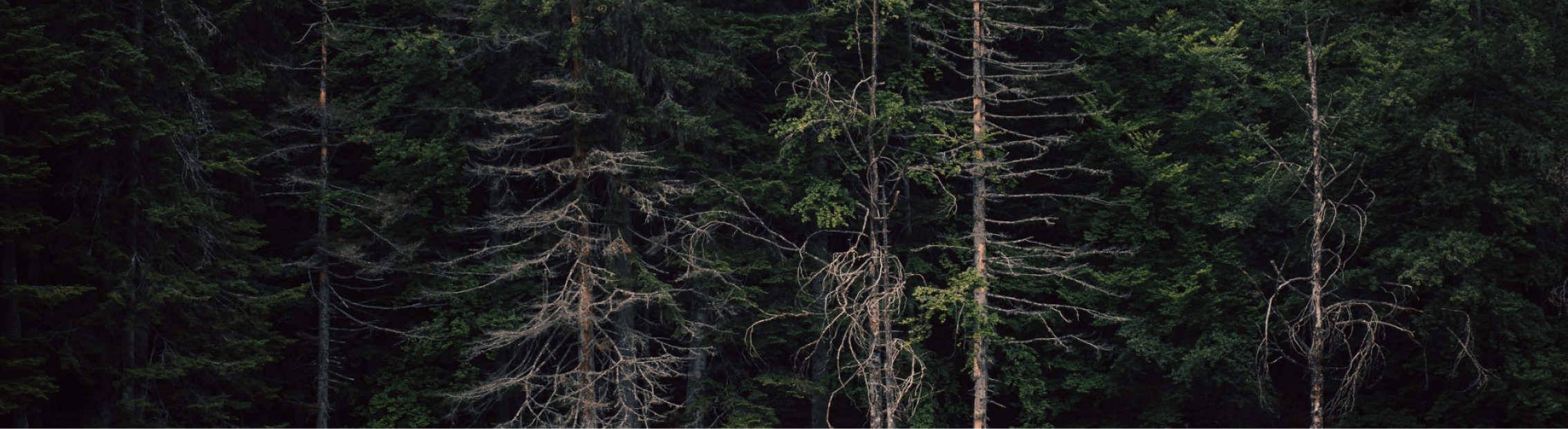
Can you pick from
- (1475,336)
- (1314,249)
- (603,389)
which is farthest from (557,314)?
(1475,336)

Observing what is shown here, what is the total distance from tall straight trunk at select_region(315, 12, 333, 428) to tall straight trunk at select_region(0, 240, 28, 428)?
19.4 ft

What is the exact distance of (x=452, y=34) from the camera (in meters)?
21.8

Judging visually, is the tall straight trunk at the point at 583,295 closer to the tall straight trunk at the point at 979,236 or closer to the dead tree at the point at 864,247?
the dead tree at the point at 864,247

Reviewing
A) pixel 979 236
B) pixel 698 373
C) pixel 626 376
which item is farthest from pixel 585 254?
pixel 979 236

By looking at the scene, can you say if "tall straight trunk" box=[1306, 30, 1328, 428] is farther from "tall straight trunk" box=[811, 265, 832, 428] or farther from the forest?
"tall straight trunk" box=[811, 265, 832, 428]

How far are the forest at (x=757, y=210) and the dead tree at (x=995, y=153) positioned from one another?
0.11m

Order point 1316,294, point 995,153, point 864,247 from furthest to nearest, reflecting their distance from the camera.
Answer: point 864,247 → point 995,153 → point 1316,294

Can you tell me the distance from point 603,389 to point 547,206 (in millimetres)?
3506

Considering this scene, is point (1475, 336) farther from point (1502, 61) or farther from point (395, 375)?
point (395, 375)

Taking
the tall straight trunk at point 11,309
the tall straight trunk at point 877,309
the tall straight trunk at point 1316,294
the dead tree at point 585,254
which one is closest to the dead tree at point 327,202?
the dead tree at point 585,254

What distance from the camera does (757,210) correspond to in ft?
77.4

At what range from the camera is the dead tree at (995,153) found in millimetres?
19594

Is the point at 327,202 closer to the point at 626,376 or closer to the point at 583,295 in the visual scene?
the point at 583,295

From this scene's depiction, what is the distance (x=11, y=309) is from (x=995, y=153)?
1413 centimetres
